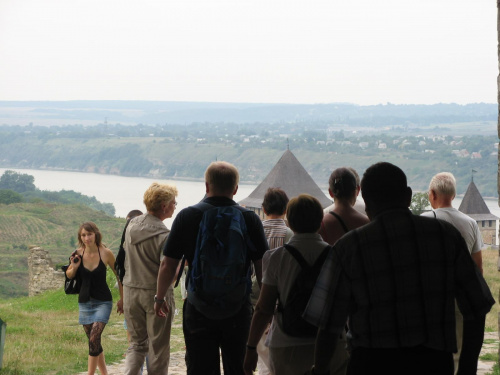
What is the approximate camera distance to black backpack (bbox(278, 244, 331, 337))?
11.9ft

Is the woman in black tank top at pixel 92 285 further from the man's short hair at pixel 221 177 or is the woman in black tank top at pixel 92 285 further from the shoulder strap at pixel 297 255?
the shoulder strap at pixel 297 255

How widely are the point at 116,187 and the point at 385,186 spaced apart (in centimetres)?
12265

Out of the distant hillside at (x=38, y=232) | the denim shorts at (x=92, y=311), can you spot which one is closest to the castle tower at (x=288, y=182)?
the distant hillside at (x=38, y=232)

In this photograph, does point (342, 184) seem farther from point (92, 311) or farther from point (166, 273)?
point (92, 311)

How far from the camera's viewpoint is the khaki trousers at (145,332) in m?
5.14

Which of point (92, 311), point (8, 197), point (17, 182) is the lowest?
point (17, 182)

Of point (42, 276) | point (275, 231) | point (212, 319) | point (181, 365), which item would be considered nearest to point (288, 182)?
point (42, 276)

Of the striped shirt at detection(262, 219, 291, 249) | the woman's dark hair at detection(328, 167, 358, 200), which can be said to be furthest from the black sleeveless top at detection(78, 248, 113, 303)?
the woman's dark hair at detection(328, 167, 358, 200)

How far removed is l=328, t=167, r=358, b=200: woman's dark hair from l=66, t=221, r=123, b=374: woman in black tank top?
6.93ft

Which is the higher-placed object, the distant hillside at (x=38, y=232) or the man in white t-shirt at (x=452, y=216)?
the man in white t-shirt at (x=452, y=216)

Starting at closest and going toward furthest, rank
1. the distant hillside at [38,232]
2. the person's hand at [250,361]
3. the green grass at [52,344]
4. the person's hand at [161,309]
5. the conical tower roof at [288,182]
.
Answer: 1. the person's hand at [250,361]
2. the person's hand at [161,309]
3. the green grass at [52,344]
4. the distant hillside at [38,232]
5. the conical tower roof at [288,182]

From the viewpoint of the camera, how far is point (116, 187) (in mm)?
123688

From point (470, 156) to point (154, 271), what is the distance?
121406mm

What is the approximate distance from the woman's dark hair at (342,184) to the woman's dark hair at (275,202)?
64 centimetres
